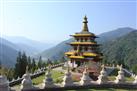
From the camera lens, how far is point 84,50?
177ft

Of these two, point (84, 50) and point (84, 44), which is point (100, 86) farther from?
point (84, 44)

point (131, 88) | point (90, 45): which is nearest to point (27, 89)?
point (131, 88)

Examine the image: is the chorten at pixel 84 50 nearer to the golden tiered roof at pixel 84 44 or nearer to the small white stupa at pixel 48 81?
the golden tiered roof at pixel 84 44

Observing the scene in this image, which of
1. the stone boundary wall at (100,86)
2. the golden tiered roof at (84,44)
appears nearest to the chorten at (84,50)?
the golden tiered roof at (84,44)

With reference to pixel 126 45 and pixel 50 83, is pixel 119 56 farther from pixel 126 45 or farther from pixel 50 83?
pixel 50 83

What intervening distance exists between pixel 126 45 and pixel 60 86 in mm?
165230

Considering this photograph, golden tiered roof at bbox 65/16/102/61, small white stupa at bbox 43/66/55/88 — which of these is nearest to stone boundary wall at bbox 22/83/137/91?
small white stupa at bbox 43/66/55/88

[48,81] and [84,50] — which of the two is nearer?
[48,81]

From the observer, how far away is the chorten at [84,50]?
51.9 m

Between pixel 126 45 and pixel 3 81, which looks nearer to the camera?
pixel 3 81

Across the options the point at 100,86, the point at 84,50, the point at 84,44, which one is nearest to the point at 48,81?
the point at 100,86

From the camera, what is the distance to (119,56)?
6161 inches

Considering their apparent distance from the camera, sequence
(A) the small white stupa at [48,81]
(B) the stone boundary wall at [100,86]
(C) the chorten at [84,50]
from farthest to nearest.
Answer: (C) the chorten at [84,50] → (B) the stone boundary wall at [100,86] → (A) the small white stupa at [48,81]

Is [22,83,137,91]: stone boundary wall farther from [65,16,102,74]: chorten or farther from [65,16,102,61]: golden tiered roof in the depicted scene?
[65,16,102,61]: golden tiered roof
